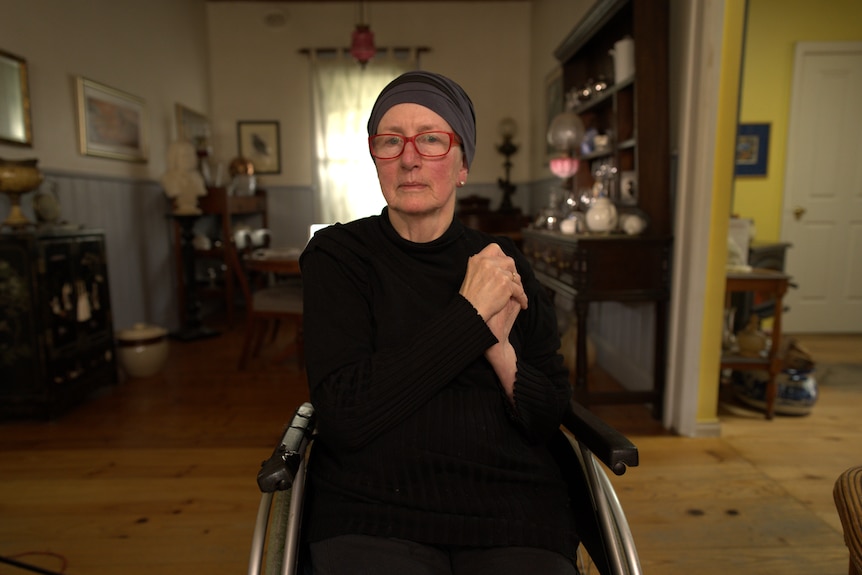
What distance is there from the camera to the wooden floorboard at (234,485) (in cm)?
173

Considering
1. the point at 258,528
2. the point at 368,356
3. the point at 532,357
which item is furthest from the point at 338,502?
the point at 532,357

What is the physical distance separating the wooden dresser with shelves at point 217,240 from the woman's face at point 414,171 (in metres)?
3.64

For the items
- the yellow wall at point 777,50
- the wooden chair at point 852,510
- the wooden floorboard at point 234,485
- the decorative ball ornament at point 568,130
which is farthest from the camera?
the yellow wall at point 777,50

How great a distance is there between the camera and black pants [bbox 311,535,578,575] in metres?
0.89

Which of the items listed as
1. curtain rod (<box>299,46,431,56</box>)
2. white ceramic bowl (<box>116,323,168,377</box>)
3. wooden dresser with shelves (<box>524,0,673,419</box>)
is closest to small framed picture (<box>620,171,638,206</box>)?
wooden dresser with shelves (<box>524,0,673,419</box>)

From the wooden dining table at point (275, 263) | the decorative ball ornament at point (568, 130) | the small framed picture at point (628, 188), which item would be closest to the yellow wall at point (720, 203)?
the small framed picture at point (628, 188)

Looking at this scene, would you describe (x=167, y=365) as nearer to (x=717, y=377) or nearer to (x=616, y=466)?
(x=717, y=377)

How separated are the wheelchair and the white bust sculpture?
12.6 feet

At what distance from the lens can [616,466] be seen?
37.1 inches

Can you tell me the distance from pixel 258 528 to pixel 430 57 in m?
5.57

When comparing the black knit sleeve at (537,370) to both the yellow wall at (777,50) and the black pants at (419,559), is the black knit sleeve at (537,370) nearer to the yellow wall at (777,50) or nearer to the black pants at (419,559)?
the black pants at (419,559)

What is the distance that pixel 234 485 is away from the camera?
216 centimetres

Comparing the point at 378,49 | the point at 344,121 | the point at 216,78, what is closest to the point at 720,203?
the point at 344,121

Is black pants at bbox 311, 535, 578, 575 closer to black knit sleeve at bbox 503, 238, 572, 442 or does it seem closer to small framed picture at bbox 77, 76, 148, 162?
black knit sleeve at bbox 503, 238, 572, 442
